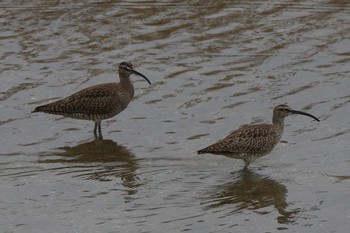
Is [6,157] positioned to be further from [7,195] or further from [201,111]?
[201,111]

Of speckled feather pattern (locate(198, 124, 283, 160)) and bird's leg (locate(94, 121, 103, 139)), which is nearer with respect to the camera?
speckled feather pattern (locate(198, 124, 283, 160))

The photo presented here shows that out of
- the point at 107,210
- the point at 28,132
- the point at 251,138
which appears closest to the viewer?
the point at 107,210

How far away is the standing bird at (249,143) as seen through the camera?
17.8m

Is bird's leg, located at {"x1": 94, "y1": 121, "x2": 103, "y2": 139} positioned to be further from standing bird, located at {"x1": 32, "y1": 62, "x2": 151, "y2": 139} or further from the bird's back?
the bird's back

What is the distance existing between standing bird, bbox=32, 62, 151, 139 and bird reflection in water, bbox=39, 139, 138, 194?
0.70 metres

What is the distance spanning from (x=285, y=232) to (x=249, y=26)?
1379cm

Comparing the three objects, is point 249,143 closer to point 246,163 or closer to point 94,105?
point 246,163

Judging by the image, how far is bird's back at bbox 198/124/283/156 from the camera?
58.4ft

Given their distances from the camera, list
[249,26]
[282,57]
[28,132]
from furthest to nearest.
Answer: [249,26] → [282,57] → [28,132]

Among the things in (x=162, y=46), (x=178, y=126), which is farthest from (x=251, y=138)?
(x=162, y=46)

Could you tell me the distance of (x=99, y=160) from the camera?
19.0 m

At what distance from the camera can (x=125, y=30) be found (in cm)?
2828

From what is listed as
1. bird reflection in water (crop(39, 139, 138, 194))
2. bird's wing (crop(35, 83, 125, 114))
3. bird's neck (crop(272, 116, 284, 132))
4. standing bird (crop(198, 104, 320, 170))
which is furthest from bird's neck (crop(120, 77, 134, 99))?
bird's neck (crop(272, 116, 284, 132))

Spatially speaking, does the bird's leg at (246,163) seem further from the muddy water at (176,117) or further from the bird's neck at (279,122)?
the bird's neck at (279,122)
